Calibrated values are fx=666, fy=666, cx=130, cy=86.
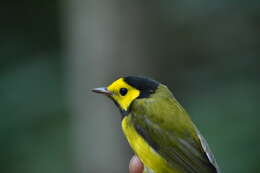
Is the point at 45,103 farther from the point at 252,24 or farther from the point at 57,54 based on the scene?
the point at 252,24

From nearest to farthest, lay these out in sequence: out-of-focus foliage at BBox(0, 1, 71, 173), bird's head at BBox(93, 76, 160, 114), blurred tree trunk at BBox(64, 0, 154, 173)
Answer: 1. bird's head at BBox(93, 76, 160, 114)
2. blurred tree trunk at BBox(64, 0, 154, 173)
3. out-of-focus foliage at BBox(0, 1, 71, 173)

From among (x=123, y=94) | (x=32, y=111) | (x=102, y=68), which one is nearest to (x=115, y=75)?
(x=102, y=68)

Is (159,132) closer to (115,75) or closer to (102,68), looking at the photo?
(115,75)

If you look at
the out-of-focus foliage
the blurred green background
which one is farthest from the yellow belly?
the out-of-focus foliage

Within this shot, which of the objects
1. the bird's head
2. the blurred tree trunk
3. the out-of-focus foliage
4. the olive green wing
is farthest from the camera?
the out-of-focus foliage

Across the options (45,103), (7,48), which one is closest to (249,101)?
(45,103)

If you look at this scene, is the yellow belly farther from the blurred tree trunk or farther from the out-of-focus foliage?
the out-of-focus foliage
